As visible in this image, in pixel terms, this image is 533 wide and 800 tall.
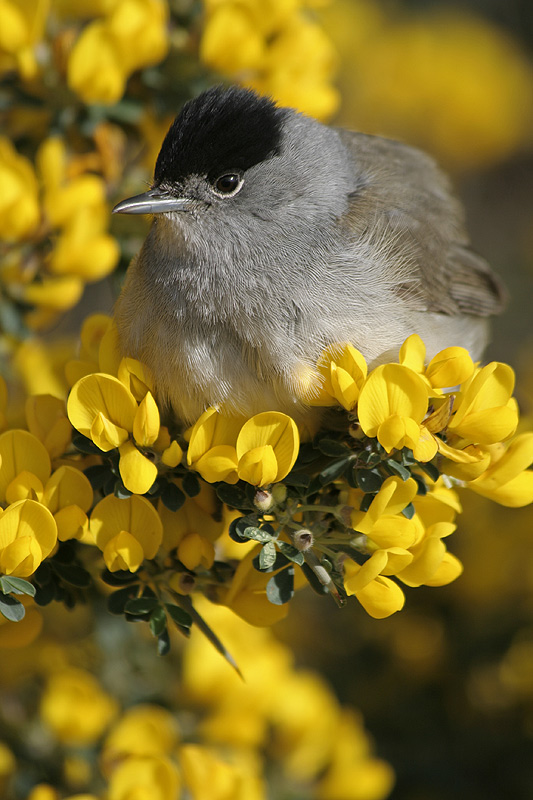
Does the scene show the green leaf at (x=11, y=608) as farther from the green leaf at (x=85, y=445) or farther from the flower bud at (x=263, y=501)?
the flower bud at (x=263, y=501)

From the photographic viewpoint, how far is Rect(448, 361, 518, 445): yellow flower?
57.2 inches

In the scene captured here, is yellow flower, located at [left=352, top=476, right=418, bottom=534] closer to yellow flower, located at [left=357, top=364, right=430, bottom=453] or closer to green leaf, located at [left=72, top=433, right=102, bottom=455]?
yellow flower, located at [left=357, top=364, right=430, bottom=453]

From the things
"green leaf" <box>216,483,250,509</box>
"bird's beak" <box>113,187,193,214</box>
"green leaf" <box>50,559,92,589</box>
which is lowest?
"green leaf" <box>50,559,92,589</box>

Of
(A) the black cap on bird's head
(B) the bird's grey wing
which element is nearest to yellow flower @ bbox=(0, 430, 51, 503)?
(A) the black cap on bird's head

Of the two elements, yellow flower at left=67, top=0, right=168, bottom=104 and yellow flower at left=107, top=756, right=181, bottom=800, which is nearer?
yellow flower at left=107, top=756, right=181, bottom=800

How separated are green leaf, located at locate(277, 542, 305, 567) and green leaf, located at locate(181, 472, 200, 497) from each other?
8.2 inches

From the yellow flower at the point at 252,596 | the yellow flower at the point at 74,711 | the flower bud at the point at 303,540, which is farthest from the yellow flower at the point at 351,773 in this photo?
the flower bud at the point at 303,540

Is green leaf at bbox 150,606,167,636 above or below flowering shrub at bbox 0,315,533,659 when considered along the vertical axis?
below

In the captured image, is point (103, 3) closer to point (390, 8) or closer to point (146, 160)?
point (146, 160)

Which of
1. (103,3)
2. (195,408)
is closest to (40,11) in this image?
(103,3)

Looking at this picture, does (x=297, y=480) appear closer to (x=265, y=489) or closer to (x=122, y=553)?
(x=265, y=489)

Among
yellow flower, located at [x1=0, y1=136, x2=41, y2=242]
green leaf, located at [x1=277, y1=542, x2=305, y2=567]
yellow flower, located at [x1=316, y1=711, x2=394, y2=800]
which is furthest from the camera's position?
yellow flower, located at [x1=316, y1=711, x2=394, y2=800]

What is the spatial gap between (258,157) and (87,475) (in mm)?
825

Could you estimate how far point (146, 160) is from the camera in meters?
2.40
